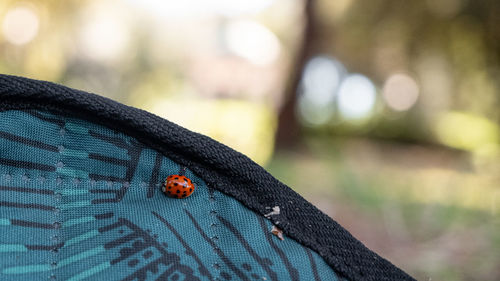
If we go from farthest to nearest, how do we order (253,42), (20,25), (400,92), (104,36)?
1. (400,92)
2. (253,42)
3. (104,36)
4. (20,25)

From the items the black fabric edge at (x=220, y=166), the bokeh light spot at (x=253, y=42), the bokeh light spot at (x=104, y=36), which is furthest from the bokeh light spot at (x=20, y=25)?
the black fabric edge at (x=220, y=166)

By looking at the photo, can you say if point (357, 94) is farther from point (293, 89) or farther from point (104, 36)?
point (104, 36)

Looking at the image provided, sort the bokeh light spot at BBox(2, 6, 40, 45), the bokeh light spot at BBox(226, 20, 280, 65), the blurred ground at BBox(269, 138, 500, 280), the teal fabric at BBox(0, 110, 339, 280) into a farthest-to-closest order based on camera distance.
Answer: the bokeh light spot at BBox(226, 20, 280, 65) < the bokeh light spot at BBox(2, 6, 40, 45) < the blurred ground at BBox(269, 138, 500, 280) < the teal fabric at BBox(0, 110, 339, 280)

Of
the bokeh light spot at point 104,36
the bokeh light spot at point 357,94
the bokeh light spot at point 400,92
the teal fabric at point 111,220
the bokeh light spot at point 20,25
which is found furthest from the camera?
the bokeh light spot at point 357,94

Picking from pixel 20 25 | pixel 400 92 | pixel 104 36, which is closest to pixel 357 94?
pixel 400 92

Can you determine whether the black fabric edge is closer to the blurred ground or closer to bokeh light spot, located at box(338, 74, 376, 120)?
the blurred ground

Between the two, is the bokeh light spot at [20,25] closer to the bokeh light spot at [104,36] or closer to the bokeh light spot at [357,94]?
the bokeh light spot at [104,36]

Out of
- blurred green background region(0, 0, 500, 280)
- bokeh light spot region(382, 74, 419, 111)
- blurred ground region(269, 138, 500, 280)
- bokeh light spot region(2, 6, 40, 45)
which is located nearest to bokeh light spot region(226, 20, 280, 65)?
blurred green background region(0, 0, 500, 280)
